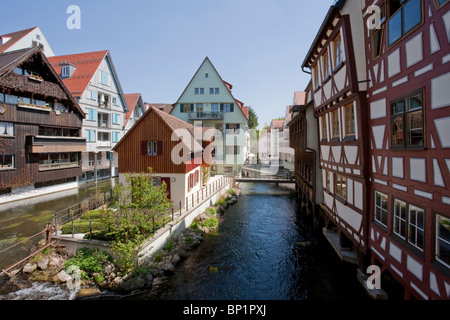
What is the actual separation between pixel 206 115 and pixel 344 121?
28292 millimetres

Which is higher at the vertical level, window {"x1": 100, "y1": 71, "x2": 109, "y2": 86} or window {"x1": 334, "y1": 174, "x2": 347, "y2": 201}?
window {"x1": 100, "y1": 71, "x2": 109, "y2": 86}

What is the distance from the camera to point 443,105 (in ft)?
18.5

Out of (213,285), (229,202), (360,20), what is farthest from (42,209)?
(360,20)

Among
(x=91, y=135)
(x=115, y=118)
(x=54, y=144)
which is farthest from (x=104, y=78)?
(x=54, y=144)

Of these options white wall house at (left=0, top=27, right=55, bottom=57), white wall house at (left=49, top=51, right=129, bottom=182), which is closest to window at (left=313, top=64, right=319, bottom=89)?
white wall house at (left=49, top=51, right=129, bottom=182)

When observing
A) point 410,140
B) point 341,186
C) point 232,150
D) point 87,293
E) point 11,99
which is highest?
point 11,99

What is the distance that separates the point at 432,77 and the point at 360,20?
4649 mm

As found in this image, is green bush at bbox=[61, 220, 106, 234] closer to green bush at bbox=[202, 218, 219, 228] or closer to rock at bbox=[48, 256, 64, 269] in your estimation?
rock at bbox=[48, 256, 64, 269]

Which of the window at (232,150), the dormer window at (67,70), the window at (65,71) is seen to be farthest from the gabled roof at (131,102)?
the window at (232,150)

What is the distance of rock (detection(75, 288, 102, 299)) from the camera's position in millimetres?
10188

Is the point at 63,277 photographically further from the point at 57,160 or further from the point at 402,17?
the point at 57,160

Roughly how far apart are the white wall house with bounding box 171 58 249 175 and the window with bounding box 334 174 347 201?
25.5m

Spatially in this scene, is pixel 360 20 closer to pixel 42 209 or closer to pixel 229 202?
pixel 229 202

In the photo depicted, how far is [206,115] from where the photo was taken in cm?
3794
